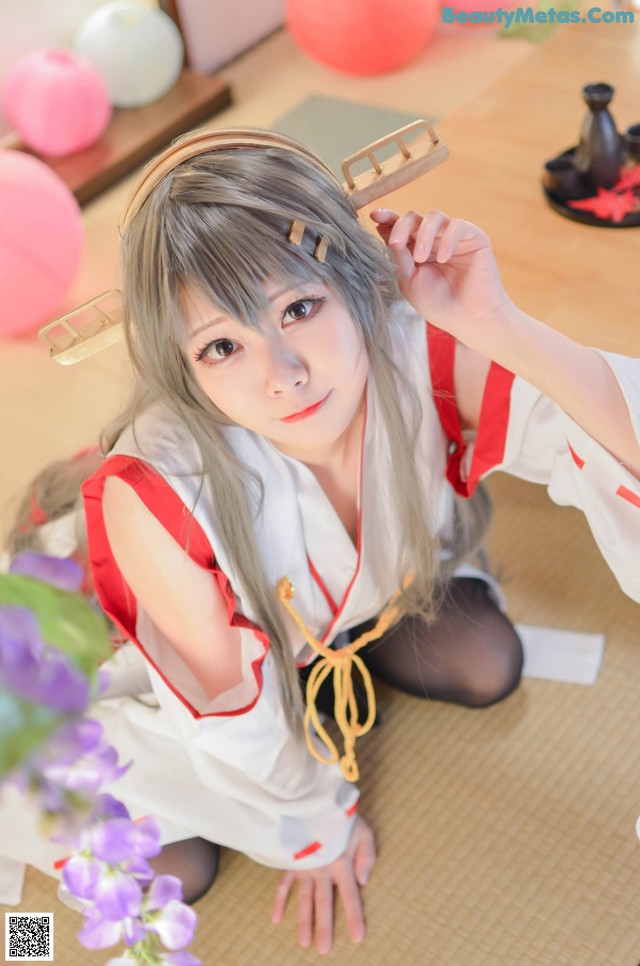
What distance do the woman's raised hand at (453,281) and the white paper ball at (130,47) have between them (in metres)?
1.98

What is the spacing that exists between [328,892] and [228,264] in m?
0.81

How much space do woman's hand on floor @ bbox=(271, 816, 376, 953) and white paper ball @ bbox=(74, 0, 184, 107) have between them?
220cm

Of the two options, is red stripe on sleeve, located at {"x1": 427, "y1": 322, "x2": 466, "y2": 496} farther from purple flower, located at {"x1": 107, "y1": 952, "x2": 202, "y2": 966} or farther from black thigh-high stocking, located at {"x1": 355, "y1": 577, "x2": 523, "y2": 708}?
purple flower, located at {"x1": 107, "y1": 952, "x2": 202, "y2": 966}

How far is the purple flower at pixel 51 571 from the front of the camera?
0.36 m

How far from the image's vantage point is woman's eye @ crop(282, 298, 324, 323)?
99cm

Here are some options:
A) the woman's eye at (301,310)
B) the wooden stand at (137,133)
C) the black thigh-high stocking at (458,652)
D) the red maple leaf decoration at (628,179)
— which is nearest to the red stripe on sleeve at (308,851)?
the black thigh-high stocking at (458,652)

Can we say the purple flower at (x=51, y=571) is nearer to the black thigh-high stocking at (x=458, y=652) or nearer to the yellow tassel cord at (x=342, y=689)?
the yellow tassel cord at (x=342, y=689)

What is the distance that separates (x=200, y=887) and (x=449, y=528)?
1.85 ft

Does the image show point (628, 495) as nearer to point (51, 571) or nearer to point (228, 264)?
point (228, 264)

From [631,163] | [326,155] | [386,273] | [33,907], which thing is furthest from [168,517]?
[326,155]

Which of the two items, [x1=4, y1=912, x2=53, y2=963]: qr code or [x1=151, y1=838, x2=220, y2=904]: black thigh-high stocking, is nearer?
[x1=4, y1=912, x2=53, y2=963]: qr code

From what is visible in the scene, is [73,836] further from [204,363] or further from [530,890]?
[530,890]

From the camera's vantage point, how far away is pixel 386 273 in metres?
1.05

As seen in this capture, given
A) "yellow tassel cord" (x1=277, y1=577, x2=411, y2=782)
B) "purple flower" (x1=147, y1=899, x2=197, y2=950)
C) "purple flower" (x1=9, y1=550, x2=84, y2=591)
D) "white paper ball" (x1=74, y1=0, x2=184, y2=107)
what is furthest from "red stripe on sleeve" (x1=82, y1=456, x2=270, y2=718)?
"white paper ball" (x1=74, y1=0, x2=184, y2=107)
